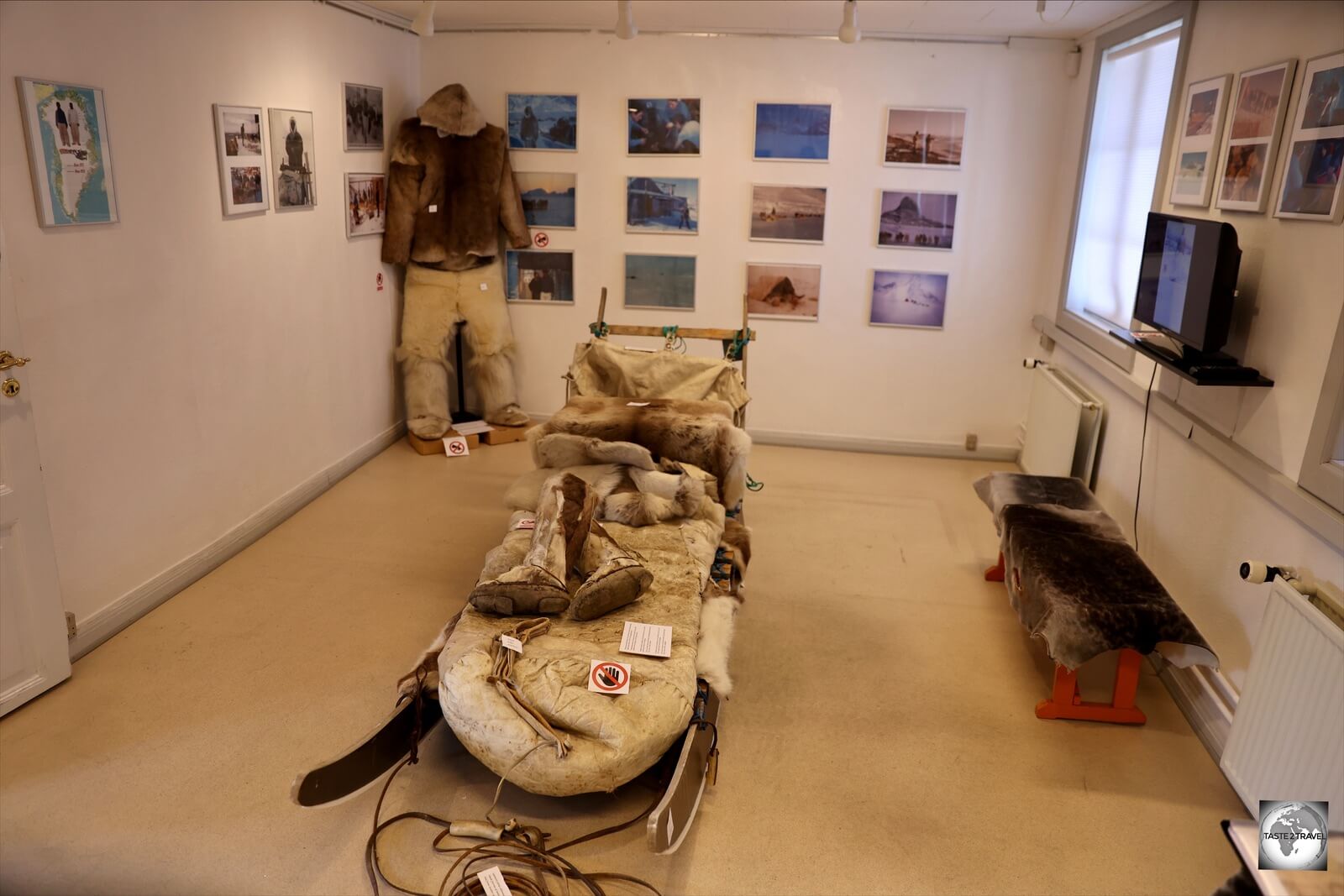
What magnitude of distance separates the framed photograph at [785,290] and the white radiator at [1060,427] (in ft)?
4.73

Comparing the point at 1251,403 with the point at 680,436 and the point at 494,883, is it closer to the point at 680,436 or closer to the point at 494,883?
the point at 680,436

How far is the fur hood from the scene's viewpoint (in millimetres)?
5641

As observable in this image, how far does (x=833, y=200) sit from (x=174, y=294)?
148 inches

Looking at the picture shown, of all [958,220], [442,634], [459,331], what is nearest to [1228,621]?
[442,634]

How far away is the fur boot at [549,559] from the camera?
291 centimetres

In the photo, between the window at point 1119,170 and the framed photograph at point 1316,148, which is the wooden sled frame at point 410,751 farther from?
the window at point 1119,170

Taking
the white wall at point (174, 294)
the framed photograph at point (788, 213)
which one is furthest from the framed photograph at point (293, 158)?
the framed photograph at point (788, 213)

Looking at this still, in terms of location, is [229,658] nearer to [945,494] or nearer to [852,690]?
[852,690]

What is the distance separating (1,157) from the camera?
301 cm

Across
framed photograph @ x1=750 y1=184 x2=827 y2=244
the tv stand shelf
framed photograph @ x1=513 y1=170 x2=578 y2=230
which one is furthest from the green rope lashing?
framed photograph @ x1=513 y1=170 x2=578 y2=230

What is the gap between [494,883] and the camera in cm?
245

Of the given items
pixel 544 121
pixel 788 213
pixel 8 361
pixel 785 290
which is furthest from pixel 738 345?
pixel 8 361

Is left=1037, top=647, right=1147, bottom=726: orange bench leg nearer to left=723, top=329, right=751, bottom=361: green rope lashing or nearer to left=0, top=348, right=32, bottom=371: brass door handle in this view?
left=723, top=329, right=751, bottom=361: green rope lashing

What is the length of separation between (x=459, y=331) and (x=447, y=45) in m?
1.80
